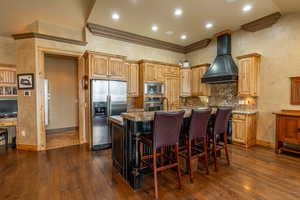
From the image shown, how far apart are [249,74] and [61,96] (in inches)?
265

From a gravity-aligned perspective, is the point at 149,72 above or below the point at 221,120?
above

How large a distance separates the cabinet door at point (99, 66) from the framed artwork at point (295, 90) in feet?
16.0

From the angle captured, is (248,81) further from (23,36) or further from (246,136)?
(23,36)

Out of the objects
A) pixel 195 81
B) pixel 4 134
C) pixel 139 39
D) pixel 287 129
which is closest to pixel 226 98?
pixel 195 81

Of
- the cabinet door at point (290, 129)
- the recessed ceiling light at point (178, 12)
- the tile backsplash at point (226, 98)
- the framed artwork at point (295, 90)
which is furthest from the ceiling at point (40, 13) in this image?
the cabinet door at point (290, 129)

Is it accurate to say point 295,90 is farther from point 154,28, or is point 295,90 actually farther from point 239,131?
point 154,28

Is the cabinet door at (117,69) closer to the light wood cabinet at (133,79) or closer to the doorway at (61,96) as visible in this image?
the light wood cabinet at (133,79)

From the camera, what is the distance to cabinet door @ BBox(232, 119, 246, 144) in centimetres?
408

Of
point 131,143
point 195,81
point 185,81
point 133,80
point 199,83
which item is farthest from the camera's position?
point 185,81

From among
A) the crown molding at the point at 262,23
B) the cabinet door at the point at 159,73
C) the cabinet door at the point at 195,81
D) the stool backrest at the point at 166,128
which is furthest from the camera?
the cabinet door at the point at 195,81

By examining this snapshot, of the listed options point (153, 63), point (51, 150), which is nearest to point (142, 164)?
point (51, 150)

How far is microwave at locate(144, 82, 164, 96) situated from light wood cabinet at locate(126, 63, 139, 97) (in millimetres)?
345

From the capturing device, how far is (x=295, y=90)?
367cm

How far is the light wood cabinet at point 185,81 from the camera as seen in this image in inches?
236
